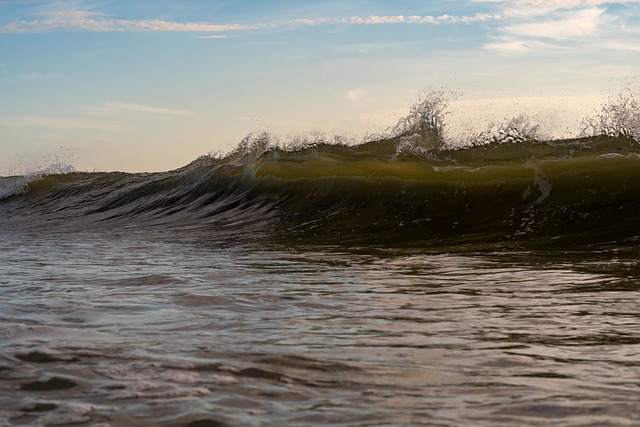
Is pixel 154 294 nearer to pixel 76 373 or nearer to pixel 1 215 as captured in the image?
pixel 76 373

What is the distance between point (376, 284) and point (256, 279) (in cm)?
93

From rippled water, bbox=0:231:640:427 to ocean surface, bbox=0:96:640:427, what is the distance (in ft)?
0.04

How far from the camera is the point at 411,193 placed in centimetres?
1245

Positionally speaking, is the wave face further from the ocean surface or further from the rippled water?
the rippled water

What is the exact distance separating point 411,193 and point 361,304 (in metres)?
7.67

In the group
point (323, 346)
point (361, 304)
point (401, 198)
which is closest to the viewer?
point (323, 346)

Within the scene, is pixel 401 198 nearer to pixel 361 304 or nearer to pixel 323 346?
pixel 361 304

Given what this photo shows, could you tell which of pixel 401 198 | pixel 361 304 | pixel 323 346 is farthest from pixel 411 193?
pixel 323 346

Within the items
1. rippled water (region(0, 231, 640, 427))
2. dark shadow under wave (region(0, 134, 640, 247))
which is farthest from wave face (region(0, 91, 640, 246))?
rippled water (region(0, 231, 640, 427))

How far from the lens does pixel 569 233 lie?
9.41 metres

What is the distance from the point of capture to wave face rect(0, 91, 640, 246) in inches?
400

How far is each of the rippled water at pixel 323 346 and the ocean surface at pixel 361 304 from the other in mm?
14

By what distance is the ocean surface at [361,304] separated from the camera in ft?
9.11

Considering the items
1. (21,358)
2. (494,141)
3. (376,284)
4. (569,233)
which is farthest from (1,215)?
(21,358)
